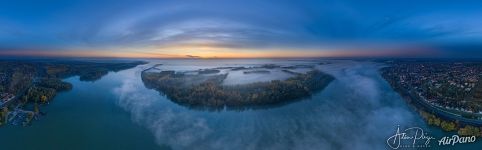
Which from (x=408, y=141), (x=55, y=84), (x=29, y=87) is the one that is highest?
(x=55, y=84)

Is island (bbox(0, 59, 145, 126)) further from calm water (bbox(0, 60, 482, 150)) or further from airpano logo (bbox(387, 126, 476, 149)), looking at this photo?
airpano logo (bbox(387, 126, 476, 149))

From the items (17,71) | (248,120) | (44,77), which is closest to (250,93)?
(248,120)

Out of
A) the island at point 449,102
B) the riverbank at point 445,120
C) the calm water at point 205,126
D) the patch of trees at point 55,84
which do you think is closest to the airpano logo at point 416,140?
the calm water at point 205,126

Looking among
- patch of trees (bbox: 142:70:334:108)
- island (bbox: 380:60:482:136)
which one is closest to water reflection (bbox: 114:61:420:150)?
patch of trees (bbox: 142:70:334:108)

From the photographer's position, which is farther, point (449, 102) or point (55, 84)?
point (55, 84)

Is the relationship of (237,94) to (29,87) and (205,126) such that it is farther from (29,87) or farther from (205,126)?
(29,87)

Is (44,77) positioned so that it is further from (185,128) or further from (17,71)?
(185,128)

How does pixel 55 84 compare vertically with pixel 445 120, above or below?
above

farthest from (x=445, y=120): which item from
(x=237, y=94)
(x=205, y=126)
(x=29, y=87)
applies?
(x=29, y=87)
